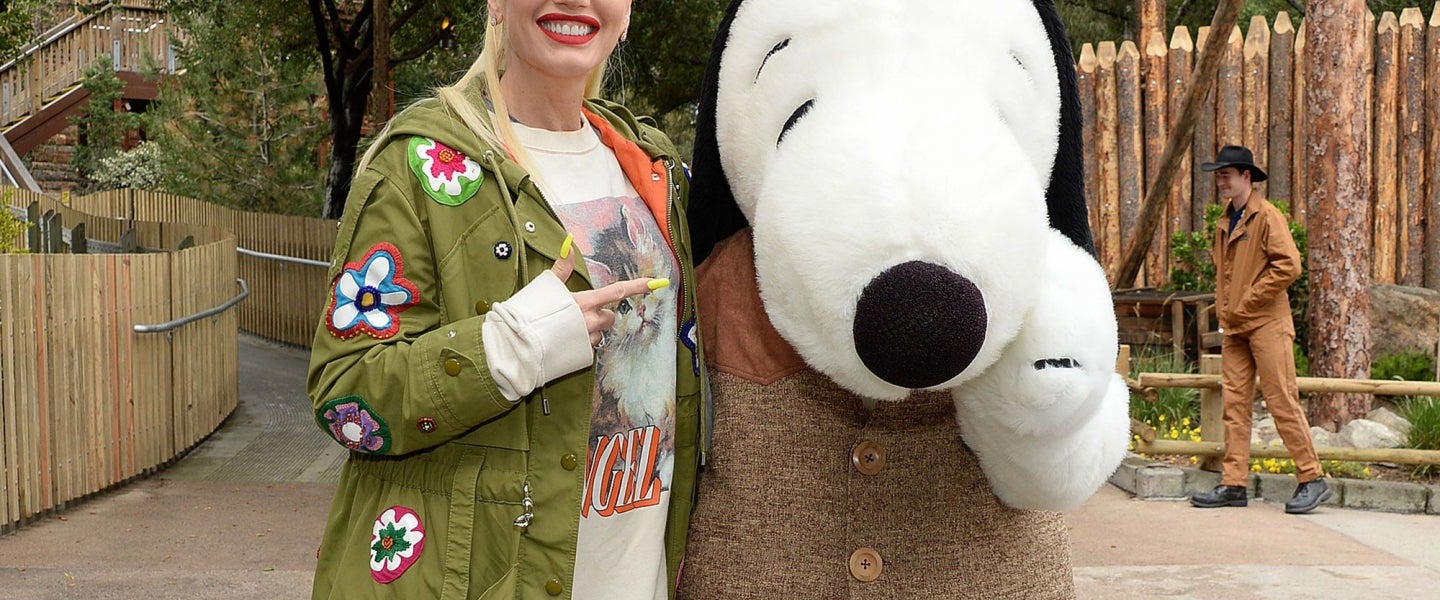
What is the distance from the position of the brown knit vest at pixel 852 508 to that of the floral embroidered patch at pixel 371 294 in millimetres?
570

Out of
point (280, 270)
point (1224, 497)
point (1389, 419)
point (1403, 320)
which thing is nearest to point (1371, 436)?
point (1389, 419)

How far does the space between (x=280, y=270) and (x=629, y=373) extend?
13.0 meters

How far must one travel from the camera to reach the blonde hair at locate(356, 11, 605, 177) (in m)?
2.02

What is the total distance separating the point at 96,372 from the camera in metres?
7.04

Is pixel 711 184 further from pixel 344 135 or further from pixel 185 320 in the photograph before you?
pixel 344 135

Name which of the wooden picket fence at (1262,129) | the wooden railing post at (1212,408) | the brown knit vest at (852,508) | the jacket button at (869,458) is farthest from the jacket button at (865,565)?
the wooden picket fence at (1262,129)

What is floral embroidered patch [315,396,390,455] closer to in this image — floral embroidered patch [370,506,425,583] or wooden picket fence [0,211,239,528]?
floral embroidered patch [370,506,425,583]

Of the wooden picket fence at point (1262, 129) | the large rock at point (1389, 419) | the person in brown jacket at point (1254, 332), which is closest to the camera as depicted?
the person in brown jacket at point (1254, 332)

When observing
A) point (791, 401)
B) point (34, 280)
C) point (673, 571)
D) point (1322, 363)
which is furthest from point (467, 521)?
point (1322, 363)

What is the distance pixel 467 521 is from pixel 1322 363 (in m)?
7.60

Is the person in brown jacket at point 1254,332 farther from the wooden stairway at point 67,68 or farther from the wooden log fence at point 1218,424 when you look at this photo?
the wooden stairway at point 67,68

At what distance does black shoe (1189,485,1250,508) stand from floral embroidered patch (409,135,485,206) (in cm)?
610

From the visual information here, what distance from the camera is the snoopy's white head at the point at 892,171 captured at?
164 centimetres

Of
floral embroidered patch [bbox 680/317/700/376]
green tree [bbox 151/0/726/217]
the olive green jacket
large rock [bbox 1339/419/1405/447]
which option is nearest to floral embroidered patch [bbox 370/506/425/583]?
the olive green jacket
